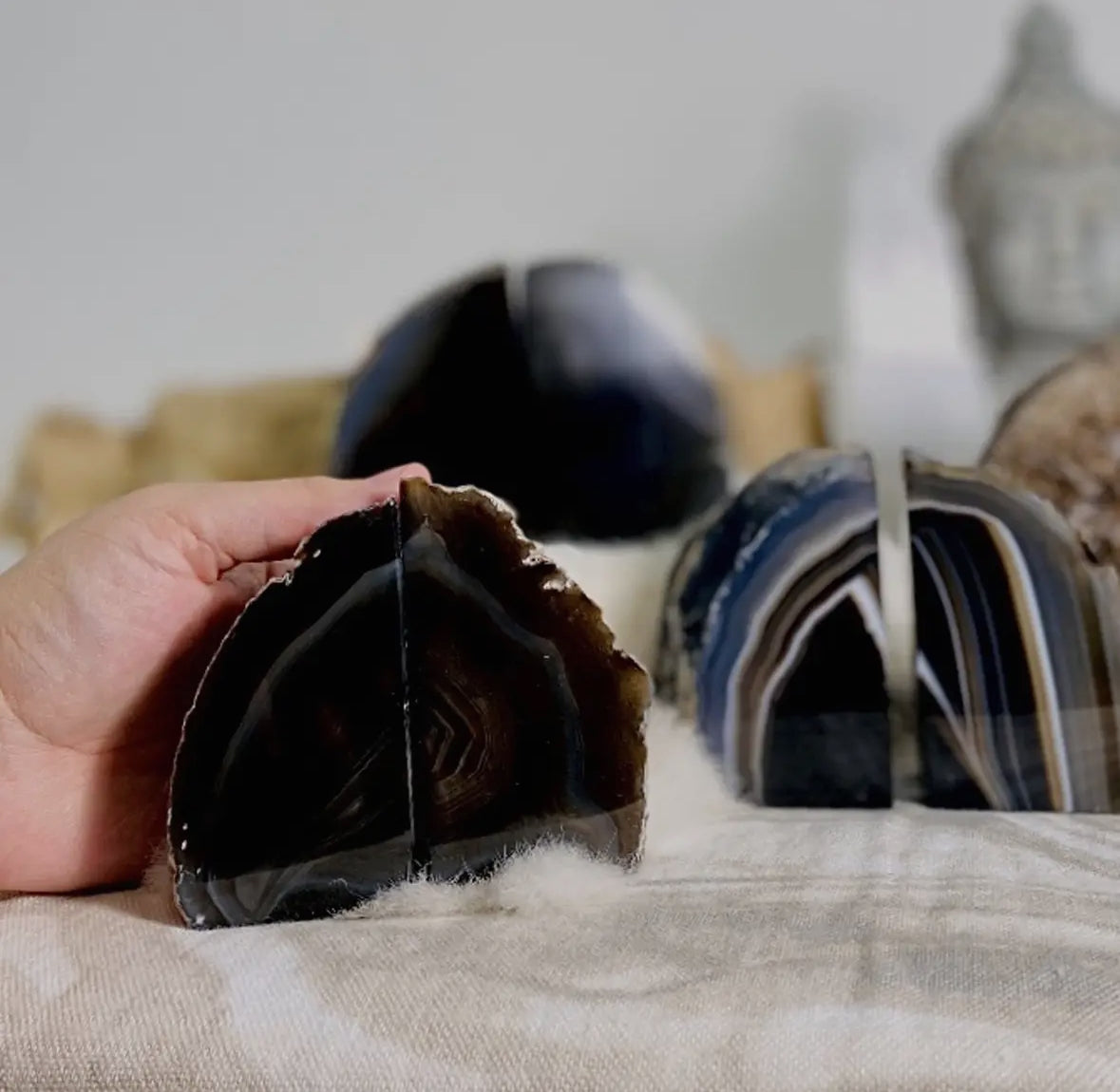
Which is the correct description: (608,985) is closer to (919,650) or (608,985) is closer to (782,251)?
(919,650)

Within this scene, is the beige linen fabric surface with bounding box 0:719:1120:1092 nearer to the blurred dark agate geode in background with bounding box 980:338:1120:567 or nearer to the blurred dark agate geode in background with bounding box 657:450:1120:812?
the blurred dark agate geode in background with bounding box 657:450:1120:812

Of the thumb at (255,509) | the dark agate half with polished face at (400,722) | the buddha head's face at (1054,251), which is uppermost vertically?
the buddha head's face at (1054,251)

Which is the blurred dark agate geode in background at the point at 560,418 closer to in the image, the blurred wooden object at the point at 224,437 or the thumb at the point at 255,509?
the blurred wooden object at the point at 224,437

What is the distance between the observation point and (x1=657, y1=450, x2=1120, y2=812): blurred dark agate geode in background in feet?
2.14

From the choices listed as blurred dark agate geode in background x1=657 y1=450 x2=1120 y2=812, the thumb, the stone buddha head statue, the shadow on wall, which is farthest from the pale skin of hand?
the stone buddha head statue

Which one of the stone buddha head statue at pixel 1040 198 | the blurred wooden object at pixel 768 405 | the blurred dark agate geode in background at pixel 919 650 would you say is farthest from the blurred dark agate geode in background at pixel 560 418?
the stone buddha head statue at pixel 1040 198

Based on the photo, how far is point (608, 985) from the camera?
0.40 meters

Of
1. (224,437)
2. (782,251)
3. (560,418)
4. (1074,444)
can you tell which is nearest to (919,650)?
(1074,444)

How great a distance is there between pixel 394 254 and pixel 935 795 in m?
0.61

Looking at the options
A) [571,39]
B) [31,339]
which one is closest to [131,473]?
[31,339]

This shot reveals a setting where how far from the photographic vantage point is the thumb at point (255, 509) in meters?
0.54

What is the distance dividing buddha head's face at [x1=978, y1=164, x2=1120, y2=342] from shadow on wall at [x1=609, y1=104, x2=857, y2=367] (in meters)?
0.12

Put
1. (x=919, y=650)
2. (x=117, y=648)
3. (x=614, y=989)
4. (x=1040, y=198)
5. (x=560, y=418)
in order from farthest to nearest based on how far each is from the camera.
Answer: (x=1040, y=198) < (x=560, y=418) < (x=919, y=650) < (x=117, y=648) < (x=614, y=989)

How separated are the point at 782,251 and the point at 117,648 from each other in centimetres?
65
